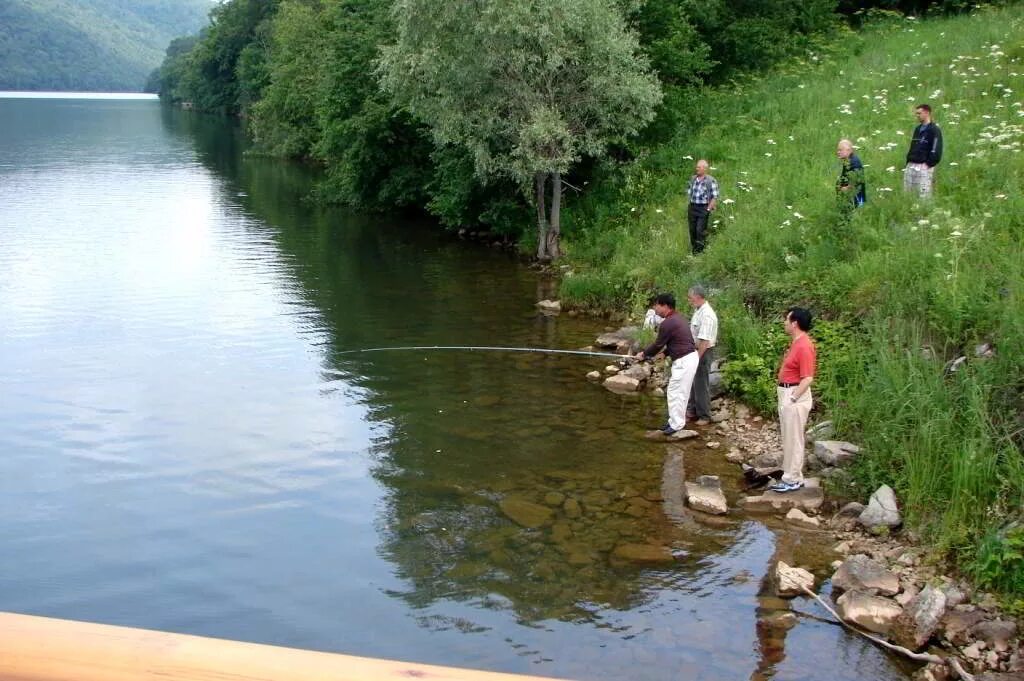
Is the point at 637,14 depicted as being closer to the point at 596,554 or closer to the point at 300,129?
the point at 596,554

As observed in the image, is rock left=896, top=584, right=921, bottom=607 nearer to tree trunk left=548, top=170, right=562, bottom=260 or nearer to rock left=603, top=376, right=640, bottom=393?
rock left=603, top=376, right=640, bottom=393

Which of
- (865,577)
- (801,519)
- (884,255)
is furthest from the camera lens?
(884,255)

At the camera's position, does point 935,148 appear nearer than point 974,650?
No

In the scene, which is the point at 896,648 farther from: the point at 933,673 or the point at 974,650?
the point at 974,650

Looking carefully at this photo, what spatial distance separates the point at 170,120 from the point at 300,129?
54.4 m

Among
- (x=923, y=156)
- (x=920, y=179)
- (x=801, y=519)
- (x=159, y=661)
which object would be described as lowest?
(x=801, y=519)

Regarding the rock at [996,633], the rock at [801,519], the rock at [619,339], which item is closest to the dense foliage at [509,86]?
the rock at [619,339]

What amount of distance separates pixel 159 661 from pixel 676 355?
1103cm

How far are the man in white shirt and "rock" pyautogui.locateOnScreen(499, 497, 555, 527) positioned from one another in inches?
144

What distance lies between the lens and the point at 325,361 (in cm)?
1642

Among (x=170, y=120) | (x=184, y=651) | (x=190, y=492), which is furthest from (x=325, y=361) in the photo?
(x=170, y=120)

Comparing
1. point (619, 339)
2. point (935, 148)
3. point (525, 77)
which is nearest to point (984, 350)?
point (935, 148)

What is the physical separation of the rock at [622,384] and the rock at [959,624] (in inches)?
285

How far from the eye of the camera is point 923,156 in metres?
14.5
